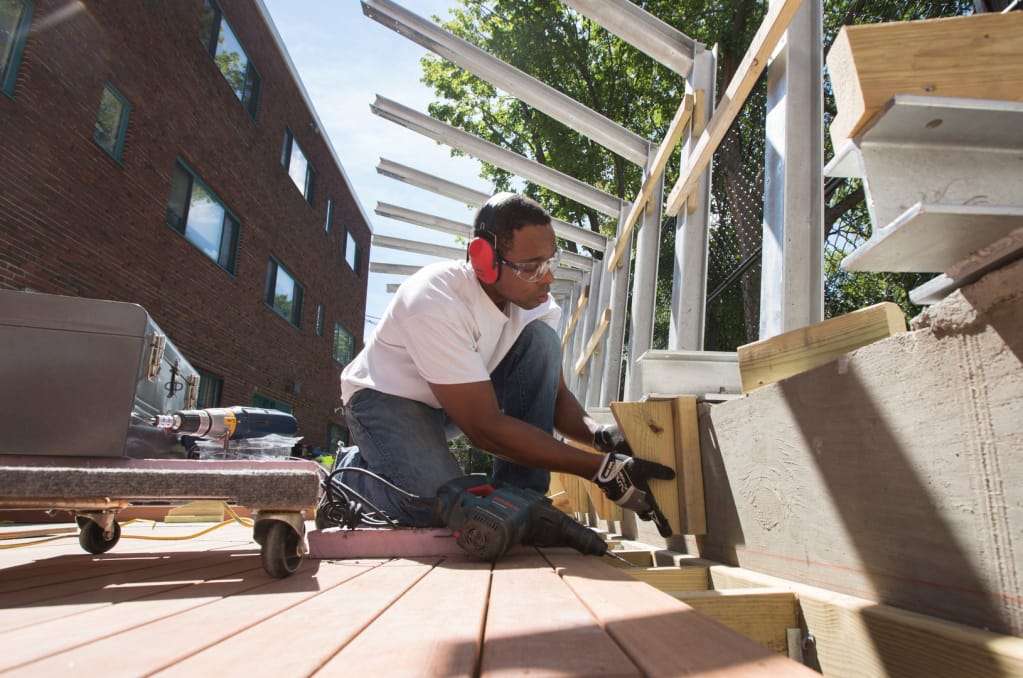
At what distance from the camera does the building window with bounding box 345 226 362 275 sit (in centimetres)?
1833

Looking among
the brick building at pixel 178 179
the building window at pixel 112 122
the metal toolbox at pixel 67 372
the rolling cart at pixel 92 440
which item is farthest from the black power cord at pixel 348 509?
the building window at pixel 112 122

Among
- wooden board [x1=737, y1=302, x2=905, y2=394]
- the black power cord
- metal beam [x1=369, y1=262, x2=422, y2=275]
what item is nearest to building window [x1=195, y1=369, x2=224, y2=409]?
metal beam [x1=369, y1=262, x2=422, y2=275]

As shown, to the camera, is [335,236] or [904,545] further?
[335,236]

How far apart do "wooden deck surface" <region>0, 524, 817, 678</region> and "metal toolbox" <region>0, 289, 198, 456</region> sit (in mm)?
366

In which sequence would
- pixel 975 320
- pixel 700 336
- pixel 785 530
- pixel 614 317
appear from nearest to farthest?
pixel 975 320 < pixel 785 530 < pixel 700 336 < pixel 614 317

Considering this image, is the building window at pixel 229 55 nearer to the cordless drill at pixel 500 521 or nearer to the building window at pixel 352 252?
the building window at pixel 352 252

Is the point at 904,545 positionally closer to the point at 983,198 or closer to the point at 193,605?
the point at 983,198

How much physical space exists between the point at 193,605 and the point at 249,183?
10.7 m

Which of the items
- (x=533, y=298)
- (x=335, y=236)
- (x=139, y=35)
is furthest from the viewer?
(x=335, y=236)

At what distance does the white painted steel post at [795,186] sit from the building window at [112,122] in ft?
22.9

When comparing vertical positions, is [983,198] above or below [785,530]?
above

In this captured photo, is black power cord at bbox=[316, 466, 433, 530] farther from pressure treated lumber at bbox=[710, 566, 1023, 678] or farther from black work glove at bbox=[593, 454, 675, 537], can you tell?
pressure treated lumber at bbox=[710, 566, 1023, 678]

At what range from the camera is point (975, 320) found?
39.0 inches

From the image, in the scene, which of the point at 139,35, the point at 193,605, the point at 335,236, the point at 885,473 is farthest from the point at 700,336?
the point at 335,236
